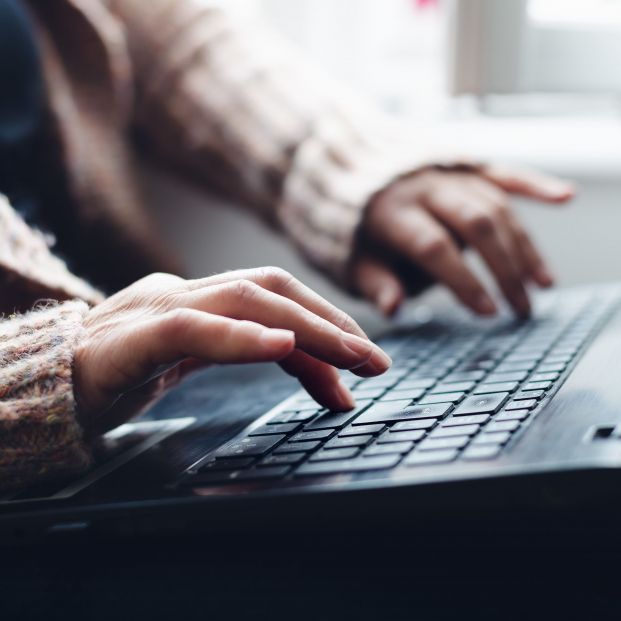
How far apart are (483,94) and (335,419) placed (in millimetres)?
631

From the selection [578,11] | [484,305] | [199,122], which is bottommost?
[484,305]

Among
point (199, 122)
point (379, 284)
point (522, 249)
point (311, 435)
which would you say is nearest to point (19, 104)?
point (199, 122)

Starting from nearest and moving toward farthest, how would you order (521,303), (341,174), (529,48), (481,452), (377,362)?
1. (481,452)
2. (377,362)
3. (521,303)
4. (341,174)
5. (529,48)

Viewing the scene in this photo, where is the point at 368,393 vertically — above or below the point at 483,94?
below

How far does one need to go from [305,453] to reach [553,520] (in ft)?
0.33

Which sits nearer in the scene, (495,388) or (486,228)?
(495,388)

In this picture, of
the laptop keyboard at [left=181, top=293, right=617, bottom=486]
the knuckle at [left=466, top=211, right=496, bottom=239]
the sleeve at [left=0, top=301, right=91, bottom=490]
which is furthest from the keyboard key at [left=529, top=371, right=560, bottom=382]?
the knuckle at [left=466, top=211, right=496, bottom=239]

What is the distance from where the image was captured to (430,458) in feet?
1.06

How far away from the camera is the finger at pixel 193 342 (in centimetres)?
37

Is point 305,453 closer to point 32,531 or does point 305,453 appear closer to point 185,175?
point 32,531

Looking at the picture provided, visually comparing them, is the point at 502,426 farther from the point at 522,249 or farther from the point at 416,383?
the point at 522,249

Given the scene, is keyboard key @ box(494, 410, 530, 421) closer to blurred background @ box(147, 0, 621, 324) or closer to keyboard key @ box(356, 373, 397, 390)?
keyboard key @ box(356, 373, 397, 390)

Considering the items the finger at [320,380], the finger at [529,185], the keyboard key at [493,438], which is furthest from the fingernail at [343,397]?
the finger at [529,185]

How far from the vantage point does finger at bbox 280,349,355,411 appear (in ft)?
1.42
